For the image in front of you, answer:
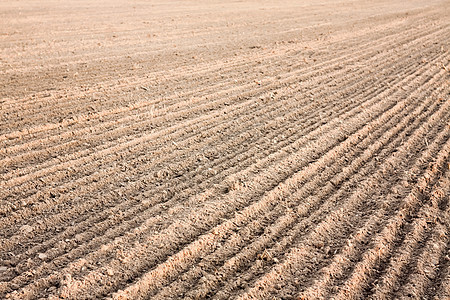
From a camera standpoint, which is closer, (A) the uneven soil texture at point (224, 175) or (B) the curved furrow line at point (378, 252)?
(B) the curved furrow line at point (378, 252)

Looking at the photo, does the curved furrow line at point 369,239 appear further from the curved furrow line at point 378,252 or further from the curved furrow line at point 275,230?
the curved furrow line at point 275,230

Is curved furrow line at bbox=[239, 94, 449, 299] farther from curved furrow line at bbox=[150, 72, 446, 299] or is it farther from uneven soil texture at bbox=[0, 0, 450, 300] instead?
curved furrow line at bbox=[150, 72, 446, 299]

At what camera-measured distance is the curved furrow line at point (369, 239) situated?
9.69 ft

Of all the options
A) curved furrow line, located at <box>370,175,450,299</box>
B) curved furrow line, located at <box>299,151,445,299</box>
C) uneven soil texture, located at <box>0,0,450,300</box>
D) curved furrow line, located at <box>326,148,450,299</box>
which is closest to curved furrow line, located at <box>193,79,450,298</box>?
uneven soil texture, located at <box>0,0,450,300</box>

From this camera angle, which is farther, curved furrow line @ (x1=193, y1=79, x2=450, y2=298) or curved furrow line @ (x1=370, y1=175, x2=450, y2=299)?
curved furrow line @ (x1=193, y1=79, x2=450, y2=298)

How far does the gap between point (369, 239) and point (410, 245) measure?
36 centimetres

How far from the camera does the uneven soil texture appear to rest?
121 inches

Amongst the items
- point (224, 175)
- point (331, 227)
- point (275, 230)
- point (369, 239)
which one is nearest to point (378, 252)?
point (369, 239)

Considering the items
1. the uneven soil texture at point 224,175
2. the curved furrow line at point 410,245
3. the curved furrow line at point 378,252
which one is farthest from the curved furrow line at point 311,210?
the curved furrow line at point 410,245

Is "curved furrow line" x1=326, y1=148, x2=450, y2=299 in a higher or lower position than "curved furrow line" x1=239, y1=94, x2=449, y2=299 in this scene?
lower

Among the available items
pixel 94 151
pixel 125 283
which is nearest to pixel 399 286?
pixel 125 283

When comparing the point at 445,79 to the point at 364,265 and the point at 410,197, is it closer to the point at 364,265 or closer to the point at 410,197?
the point at 410,197

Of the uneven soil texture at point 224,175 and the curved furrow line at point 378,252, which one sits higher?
the uneven soil texture at point 224,175

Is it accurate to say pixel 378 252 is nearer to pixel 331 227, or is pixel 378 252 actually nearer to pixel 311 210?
pixel 331 227
